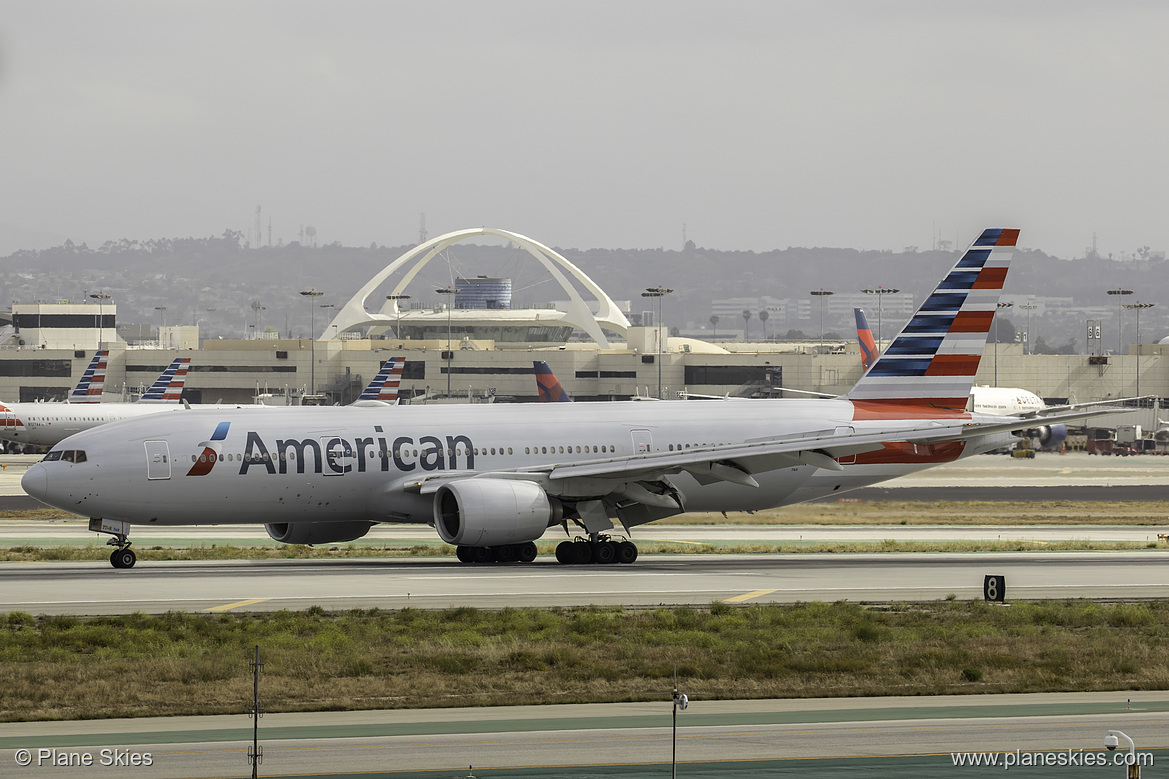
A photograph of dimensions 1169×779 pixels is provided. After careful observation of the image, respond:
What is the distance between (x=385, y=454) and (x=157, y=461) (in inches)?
241

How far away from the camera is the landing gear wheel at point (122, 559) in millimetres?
38312

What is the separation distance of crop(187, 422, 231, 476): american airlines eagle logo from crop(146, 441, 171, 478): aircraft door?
0.61m

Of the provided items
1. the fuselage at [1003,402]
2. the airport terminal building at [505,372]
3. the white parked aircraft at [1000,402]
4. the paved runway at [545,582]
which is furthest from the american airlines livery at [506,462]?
the airport terminal building at [505,372]

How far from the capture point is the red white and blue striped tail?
152ft

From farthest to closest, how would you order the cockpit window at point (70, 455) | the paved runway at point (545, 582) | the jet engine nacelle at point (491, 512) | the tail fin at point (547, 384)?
1. the tail fin at point (547, 384)
2. the jet engine nacelle at point (491, 512)
3. the cockpit window at point (70, 455)
4. the paved runway at point (545, 582)

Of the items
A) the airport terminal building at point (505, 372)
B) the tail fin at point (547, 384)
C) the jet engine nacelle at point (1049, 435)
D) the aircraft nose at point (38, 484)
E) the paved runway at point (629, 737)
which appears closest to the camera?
the paved runway at point (629, 737)

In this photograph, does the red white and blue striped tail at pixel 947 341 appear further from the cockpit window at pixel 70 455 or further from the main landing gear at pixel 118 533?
the cockpit window at pixel 70 455

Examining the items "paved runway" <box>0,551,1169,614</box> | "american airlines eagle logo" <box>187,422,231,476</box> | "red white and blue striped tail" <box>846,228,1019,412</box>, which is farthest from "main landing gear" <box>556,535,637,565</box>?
"red white and blue striped tail" <box>846,228,1019,412</box>

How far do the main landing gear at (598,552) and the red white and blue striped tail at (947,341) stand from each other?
10.3m

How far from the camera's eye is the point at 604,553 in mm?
40938

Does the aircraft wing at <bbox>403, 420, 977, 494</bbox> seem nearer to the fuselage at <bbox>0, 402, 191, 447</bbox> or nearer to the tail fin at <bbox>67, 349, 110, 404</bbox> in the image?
the fuselage at <bbox>0, 402, 191, 447</bbox>

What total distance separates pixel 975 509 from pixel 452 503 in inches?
1456

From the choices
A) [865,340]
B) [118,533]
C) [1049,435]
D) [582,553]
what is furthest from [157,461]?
[1049,435]

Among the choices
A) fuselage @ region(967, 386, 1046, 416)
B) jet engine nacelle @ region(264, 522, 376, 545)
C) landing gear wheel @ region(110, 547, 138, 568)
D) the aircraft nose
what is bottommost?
landing gear wheel @ region(110, 547, 138, 568)
